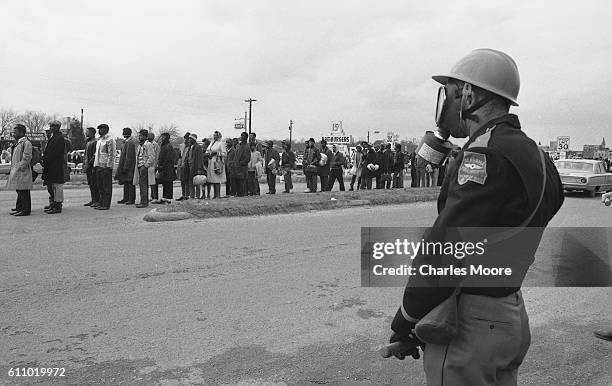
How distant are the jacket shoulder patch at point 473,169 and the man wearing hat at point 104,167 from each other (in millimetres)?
10712

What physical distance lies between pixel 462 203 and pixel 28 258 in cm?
622

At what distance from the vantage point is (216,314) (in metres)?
4.66

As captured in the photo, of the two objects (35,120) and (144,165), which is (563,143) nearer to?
(144,165)

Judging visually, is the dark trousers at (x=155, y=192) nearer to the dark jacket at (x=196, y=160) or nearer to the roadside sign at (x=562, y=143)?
the dark jacket at (x=196, y=160)

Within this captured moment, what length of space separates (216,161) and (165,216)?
14.6 ft

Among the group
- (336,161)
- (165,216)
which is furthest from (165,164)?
(336,161)

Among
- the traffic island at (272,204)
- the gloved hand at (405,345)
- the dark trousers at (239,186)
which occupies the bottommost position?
A: the traffic island at (272,204)

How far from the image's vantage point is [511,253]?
1.97 metres

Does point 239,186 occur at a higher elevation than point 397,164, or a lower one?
lower

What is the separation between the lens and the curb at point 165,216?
9625mm

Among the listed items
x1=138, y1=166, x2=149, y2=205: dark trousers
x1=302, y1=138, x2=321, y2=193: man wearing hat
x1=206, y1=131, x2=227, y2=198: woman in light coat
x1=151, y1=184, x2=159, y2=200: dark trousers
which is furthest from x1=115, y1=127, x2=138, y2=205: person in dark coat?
x1=302, y1=138, x2=321, y2=193: man wearing hat

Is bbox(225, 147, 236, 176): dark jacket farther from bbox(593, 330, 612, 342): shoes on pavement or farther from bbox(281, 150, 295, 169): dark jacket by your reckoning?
bbox(593, 330, 612, 342): shoes on pavement

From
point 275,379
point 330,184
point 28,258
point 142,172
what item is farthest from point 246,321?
point 330,184

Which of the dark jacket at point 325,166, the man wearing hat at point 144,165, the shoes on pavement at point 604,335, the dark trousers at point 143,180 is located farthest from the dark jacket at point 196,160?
the shoes on pavement at point 604,335
